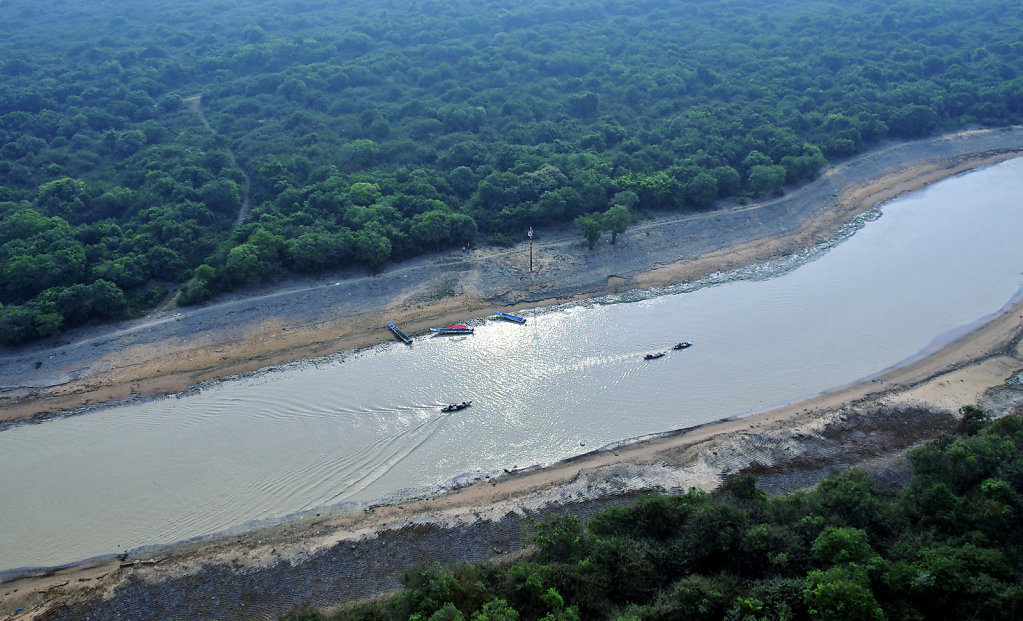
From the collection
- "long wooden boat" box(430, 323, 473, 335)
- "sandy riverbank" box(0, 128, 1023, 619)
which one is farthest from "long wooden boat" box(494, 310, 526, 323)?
"long wooden boat" box(430, 323, 473, 335)

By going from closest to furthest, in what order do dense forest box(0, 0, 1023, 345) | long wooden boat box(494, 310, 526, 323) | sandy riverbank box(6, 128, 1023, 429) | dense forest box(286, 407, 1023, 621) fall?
dense forest box(286, 407, 1023, 621)
sandy riverbank box(6, 128, 1023, 429)
long wooden boat box(494, 310, 526, 323)
dense forest box(0, 0, 1023, 345)

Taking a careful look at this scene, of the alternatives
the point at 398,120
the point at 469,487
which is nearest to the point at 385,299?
the point at 469,487

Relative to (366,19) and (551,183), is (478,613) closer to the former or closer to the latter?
(551,183)

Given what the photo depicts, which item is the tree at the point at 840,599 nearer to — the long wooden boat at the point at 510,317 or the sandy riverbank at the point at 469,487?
the sandy riverbank at the point at 469,487

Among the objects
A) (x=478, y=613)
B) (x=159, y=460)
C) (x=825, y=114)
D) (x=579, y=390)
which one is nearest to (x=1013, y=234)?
(x=825, y=114)

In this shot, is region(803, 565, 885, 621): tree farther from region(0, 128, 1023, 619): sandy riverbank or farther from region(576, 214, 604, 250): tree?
region(576, 214, 604, 250): tree

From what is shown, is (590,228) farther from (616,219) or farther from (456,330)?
(456,330)

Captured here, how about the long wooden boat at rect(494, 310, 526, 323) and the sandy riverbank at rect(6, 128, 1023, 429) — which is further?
the long wooden boat at rect(494, 310, 526, 323)
